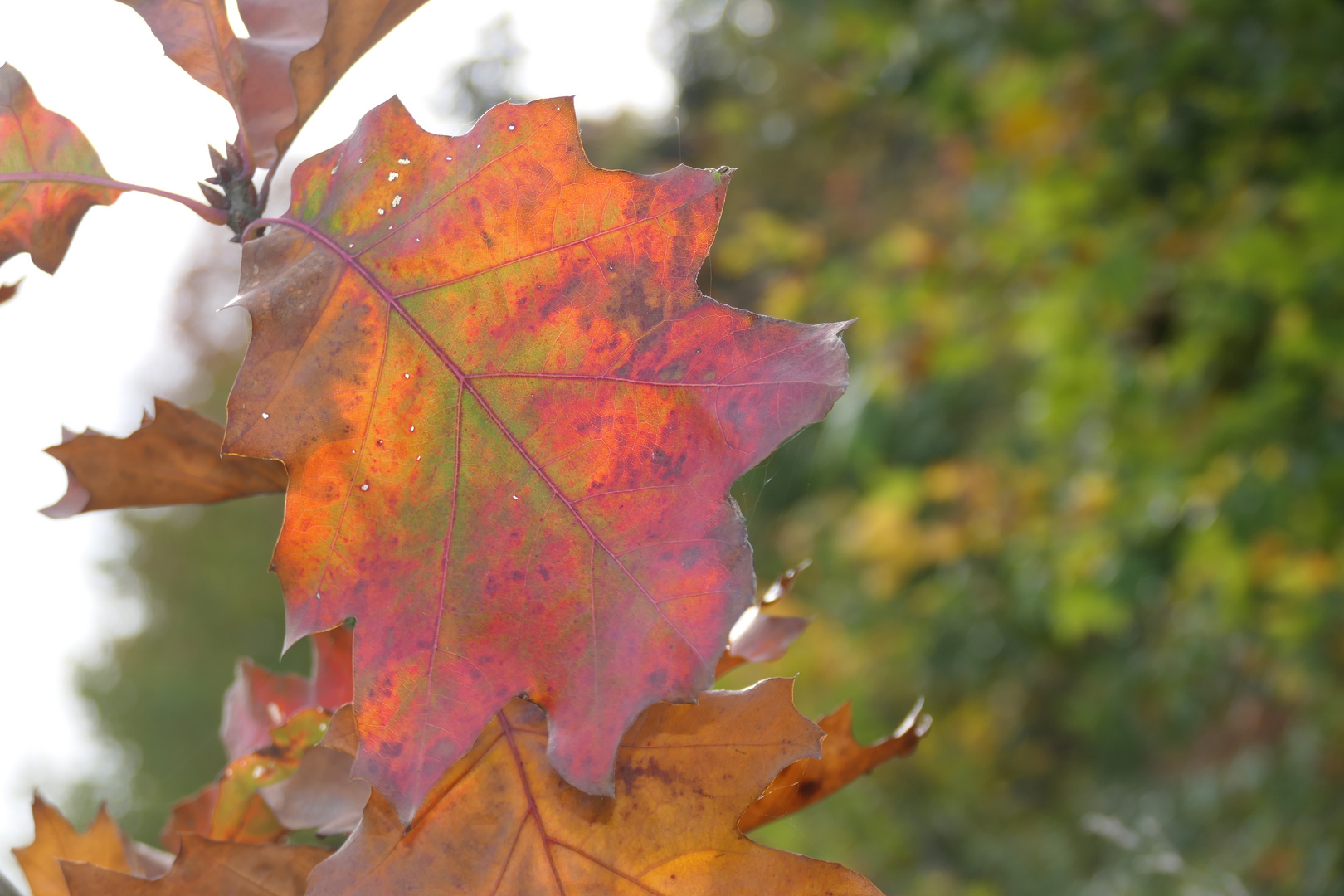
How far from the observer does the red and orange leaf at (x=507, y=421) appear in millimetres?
319

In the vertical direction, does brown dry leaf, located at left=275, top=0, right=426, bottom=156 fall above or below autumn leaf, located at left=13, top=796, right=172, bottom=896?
above

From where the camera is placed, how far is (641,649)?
0.31 m

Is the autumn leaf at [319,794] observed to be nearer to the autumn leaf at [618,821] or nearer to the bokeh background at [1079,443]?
the autumn leaf at [618,821]

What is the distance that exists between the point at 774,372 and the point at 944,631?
10.9 ft

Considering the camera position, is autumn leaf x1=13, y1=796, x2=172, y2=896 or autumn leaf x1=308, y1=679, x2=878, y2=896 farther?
autumn leaf x1=13, y1=796, x2=172, y2=896

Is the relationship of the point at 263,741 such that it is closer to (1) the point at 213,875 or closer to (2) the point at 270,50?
(1) the point at 213,875

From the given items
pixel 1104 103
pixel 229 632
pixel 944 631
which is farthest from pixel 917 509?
pixel 229 632

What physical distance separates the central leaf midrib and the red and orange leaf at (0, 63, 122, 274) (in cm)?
12

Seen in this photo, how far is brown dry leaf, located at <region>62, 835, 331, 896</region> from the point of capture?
1.30 feet

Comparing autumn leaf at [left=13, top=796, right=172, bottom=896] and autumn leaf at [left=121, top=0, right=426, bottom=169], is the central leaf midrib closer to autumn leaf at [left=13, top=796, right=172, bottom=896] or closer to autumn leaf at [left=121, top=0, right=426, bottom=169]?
autumn leaf at [left=121, top=0, right=426, bottom=169]

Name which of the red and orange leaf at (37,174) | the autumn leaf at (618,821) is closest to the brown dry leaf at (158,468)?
the red and orange leaf at (37,174)

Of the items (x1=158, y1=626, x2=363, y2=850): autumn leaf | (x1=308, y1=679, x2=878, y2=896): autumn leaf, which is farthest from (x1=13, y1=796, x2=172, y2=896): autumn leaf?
(x1=308, y1=679, x2=878, y2=896): autumn leaf

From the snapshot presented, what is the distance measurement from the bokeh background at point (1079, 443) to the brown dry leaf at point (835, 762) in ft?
0.40

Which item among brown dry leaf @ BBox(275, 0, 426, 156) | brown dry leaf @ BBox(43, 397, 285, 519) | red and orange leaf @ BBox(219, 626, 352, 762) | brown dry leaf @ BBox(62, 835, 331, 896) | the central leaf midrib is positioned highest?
brown dry leaf @ BBox(275, 0, 426, 156)
